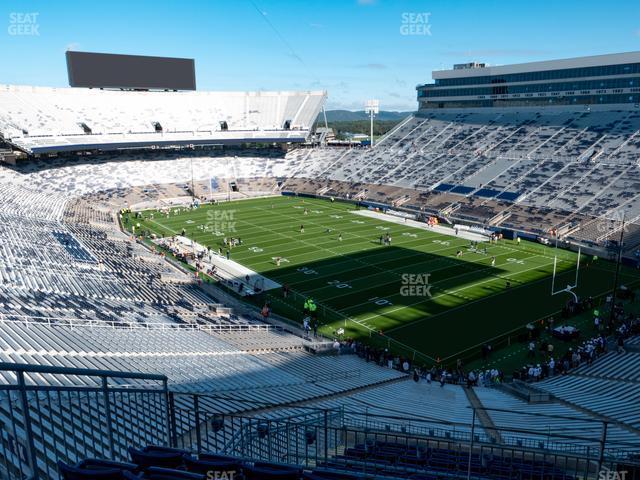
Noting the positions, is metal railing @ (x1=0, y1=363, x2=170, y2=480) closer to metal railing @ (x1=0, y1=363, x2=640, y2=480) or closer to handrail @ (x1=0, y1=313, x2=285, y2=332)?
metal railing @ (x1=0, y1=363, x2=640, y2=480)

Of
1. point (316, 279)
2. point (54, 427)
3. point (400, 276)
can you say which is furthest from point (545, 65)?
point (54, 427)

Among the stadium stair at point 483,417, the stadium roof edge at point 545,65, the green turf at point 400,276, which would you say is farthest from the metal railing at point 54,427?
the stadium roof edge at point 545,65

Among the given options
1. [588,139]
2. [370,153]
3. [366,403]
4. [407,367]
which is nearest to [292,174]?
[370,153]

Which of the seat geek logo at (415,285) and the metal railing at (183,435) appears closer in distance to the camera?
the metal railing at (183,435)

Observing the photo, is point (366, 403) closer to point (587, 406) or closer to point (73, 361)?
point (587, 406)

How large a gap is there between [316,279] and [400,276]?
5.15 metres

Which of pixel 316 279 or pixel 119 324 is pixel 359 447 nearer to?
pixel 119 324

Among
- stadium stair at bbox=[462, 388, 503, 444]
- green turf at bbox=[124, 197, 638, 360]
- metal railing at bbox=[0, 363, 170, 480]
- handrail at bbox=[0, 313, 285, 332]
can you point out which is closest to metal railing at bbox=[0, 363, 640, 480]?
metal railing at bbox=[0, 363, 170, 480]

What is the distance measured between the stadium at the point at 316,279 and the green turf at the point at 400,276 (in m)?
0.22

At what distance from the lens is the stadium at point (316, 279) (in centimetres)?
723

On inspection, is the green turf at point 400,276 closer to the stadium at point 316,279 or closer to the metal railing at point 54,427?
the stadium at point 316,279

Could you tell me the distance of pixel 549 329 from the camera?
74.7 feet

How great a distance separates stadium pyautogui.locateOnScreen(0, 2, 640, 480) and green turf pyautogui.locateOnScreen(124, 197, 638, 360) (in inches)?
8.6

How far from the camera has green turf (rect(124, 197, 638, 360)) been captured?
915 inches
